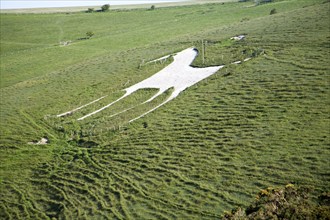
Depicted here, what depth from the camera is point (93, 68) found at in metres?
74.2

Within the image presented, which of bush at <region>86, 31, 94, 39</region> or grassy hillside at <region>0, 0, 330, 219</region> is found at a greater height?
bush at <region>86, 31, 94, 39</region>

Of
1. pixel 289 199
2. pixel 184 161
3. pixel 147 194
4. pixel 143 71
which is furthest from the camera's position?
pixel 143 71

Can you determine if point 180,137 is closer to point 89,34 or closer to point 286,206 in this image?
point 286,206

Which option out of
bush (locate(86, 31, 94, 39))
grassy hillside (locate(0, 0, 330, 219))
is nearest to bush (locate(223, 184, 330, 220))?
grassy hillside (locate(0, 0, 330, 219))

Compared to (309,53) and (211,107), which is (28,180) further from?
(309,53)

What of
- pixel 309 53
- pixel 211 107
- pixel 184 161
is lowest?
pixel 184 161

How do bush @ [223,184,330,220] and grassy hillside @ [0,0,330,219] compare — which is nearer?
bush @ [223,184,330,220]

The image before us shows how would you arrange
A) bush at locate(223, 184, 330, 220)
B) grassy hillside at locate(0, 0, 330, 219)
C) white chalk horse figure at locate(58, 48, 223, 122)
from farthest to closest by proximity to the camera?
1. white chalk horse figure at locate(58, 48, 223, 122)
2. grassy hillside at locate(0, 0, 330, 219)
3. bush at locate(223, 184, 330, 220)

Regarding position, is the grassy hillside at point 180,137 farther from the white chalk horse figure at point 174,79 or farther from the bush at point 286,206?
the bush at point 286,206

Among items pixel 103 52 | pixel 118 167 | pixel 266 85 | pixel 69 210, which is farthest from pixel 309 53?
pixel 103 52

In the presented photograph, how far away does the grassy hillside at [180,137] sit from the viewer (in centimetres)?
2828

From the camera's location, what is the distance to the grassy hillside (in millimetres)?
28281

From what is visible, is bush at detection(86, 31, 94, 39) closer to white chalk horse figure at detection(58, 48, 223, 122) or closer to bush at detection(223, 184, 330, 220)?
white chalk horse figure at detection(58, 48, 223, 122)

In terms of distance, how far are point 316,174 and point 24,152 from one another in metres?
33.2
